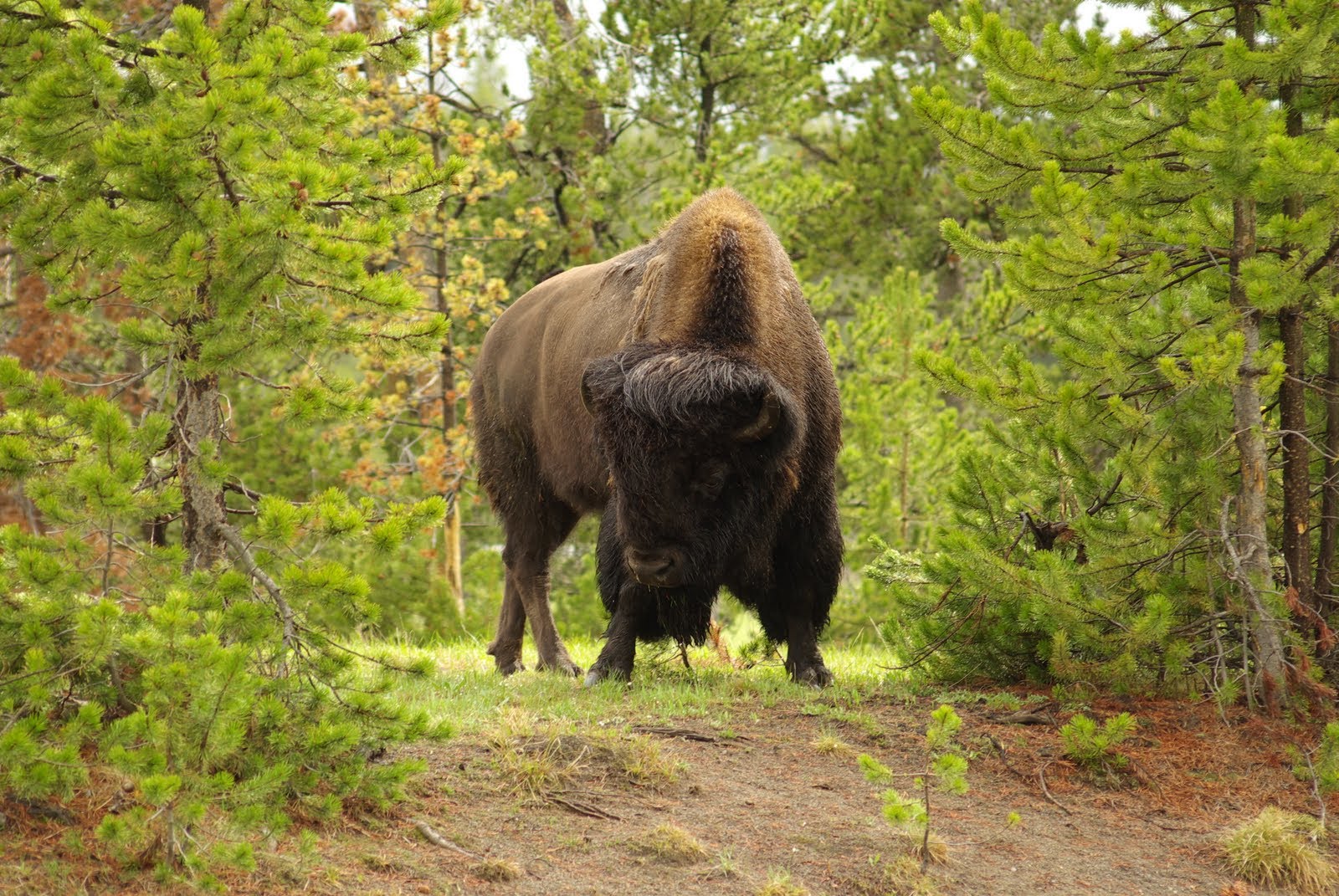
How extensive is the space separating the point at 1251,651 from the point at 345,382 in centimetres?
438

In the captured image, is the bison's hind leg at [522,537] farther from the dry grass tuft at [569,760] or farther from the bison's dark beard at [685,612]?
the dry grass tuft at [569,760]

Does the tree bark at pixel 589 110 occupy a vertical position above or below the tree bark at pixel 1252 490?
above

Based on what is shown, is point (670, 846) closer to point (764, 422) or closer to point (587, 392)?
point (764, 422)

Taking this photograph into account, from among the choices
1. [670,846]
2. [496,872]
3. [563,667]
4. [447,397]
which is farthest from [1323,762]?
[447,397]

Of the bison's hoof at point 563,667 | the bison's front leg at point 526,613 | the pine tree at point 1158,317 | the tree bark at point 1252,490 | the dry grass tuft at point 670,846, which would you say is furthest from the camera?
the bison's front leg at point 526,613

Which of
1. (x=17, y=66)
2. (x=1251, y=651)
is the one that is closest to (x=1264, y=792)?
(x=1251, y=651)

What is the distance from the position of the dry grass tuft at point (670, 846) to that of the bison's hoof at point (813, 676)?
2.74 metres

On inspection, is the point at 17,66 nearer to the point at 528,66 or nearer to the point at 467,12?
the point at 467,12

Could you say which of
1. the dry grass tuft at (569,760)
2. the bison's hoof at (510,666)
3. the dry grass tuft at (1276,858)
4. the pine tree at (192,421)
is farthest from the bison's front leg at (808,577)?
the pine tree at (192,421)

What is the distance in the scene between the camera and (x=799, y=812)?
523 centimetres

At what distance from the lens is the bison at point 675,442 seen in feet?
21.2

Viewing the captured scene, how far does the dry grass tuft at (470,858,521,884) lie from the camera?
4406 mm

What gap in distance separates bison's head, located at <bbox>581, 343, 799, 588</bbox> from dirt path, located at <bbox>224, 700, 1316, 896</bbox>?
908 mm

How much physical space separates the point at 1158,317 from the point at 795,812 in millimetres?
3058
